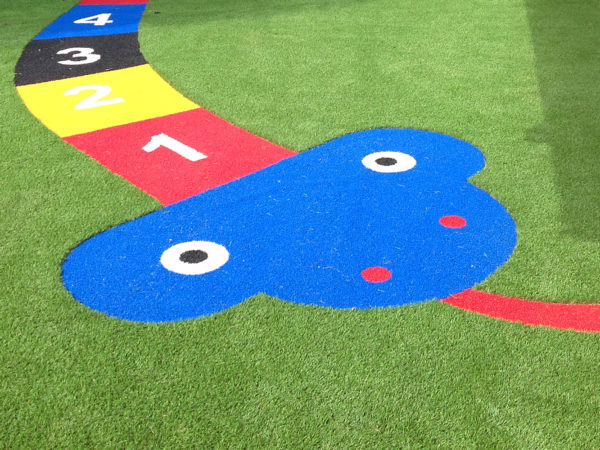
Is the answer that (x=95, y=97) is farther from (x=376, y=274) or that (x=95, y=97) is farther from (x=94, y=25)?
(x=376, y=274)

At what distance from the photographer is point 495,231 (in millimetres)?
4168

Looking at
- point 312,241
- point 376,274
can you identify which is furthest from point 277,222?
point 376,274

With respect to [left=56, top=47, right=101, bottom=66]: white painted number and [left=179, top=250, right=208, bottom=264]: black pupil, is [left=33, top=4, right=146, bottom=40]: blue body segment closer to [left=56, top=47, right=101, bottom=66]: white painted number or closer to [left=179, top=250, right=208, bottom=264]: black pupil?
[left=56, top=47, right=101, bottom=66]: white painted number

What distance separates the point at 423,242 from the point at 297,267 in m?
0.85

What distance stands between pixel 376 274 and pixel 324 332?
2.06ft

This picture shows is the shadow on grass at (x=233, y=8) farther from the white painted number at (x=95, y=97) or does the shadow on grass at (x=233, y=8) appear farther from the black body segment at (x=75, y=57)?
the white painted number at (x=95, y=97)

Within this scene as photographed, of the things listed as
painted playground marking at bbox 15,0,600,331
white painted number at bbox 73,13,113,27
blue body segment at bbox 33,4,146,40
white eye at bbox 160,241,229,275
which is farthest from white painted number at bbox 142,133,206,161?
white painted number at bbox 73,13,113,27

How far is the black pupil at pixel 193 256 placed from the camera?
388cm

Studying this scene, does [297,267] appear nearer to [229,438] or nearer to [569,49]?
[229,438]

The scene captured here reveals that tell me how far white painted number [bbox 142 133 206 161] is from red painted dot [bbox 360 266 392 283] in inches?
78.8

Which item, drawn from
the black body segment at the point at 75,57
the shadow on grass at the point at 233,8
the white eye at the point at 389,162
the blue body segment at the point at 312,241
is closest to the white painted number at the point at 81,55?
the black body segment at the point at 75,57

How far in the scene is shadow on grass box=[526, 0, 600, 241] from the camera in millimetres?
4445

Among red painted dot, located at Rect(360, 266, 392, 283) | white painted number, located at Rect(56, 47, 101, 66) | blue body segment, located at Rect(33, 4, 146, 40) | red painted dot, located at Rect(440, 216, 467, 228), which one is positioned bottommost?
red painted dot, located at Rect(440, 216, 467, 228)

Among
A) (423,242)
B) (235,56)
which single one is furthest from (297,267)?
(235,56)
